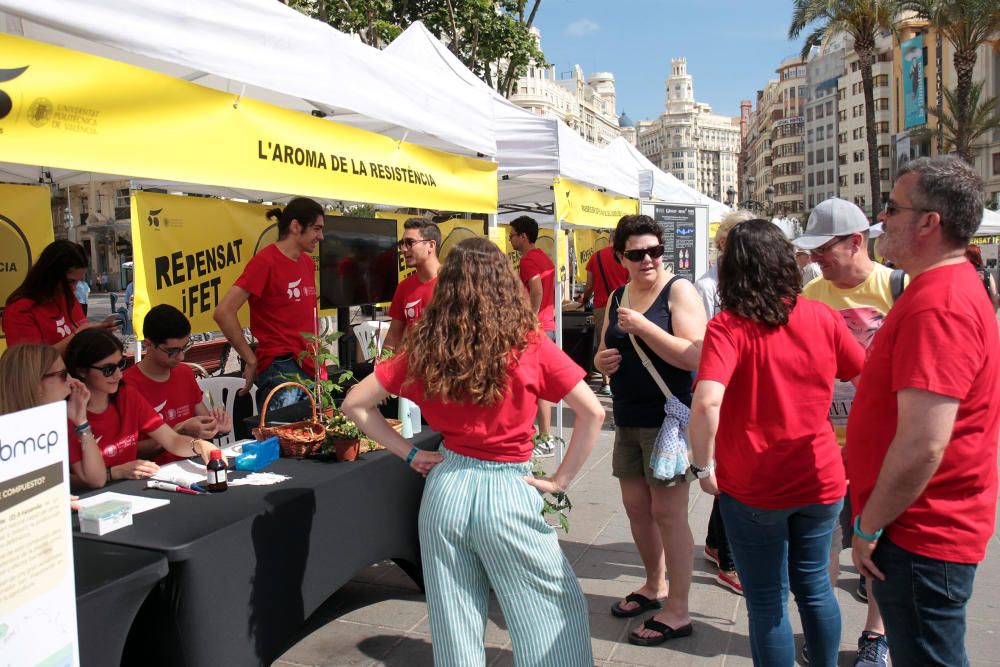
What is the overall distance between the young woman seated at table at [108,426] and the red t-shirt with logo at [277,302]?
1.14m

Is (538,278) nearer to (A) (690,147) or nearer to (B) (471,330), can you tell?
(B) (471,330)

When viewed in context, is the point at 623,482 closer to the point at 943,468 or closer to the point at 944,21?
the point at 943,468

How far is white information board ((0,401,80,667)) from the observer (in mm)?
1429

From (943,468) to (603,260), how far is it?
6.58 metres

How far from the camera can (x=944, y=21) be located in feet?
94.2

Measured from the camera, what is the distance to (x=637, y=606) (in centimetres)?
353

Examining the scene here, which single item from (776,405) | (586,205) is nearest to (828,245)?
(776,405)

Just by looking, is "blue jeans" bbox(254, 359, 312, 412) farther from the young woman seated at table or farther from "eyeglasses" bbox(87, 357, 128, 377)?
"eyeglasses" bbox(87, 357, 128, 377)

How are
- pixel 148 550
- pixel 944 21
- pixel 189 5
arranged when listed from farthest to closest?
1. pixel 944 21
2. pixel 189 5
3. pixel 148 550

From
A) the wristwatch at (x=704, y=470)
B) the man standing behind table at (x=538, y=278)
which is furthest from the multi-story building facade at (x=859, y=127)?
the wristwatch at (x=704, y=470)

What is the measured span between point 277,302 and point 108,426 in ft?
4.71

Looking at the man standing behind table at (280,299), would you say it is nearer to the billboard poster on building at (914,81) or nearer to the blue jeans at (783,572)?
the blue jeans at (783,572)

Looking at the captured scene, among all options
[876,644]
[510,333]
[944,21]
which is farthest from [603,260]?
[944,21]

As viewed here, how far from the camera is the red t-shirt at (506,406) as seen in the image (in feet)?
7.37
